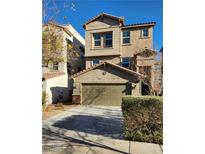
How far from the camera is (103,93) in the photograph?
12.3 m

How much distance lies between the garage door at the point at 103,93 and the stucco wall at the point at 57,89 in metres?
2.28

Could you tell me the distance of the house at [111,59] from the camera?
38.8ft

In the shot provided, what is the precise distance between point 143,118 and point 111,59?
9.97 meters

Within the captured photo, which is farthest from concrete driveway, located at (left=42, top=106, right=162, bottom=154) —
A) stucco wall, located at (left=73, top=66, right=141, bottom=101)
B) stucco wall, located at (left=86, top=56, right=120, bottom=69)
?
stucco wall, located at (left=86, top=56, right=120, bottom=69)

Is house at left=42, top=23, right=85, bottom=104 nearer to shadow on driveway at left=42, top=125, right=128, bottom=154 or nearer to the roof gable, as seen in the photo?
the roof gable

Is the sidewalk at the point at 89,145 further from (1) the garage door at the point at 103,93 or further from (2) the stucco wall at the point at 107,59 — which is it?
(2) the stucco wall at the point at 107,59

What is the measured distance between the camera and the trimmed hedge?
4.40m

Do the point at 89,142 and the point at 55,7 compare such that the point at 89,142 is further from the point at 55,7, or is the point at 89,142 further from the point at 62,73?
the point at 62,73
